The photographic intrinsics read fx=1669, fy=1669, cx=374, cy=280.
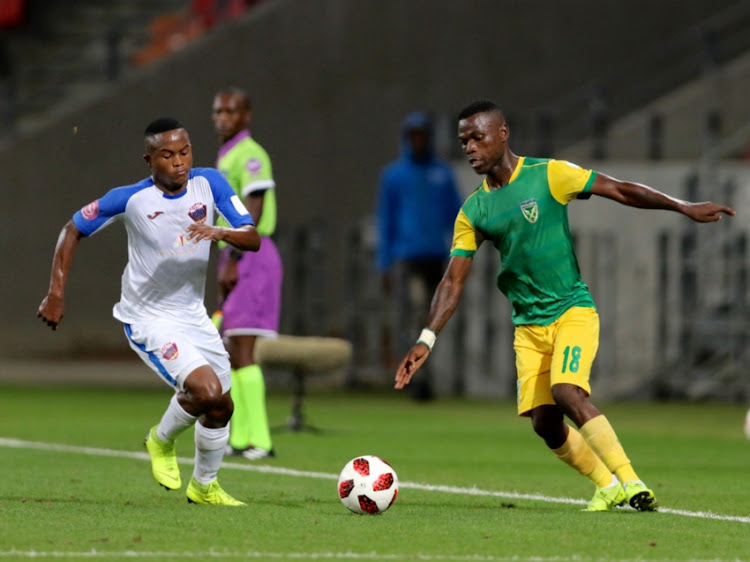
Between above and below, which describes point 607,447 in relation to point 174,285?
below

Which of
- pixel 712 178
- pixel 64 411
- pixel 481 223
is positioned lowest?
pixel 64 411

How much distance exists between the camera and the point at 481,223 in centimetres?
852

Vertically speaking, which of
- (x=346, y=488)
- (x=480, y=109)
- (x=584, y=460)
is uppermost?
(x=480, y=109)

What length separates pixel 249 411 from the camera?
439 inches

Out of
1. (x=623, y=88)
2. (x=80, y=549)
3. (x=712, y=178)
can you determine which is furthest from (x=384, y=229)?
(x=80, y=549)

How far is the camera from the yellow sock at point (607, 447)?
8180 millimetres

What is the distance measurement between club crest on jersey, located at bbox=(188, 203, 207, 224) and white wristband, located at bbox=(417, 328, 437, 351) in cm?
131

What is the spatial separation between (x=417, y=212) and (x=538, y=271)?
9.35 m

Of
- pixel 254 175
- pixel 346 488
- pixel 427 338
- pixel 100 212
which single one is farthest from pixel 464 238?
pixel 254 175

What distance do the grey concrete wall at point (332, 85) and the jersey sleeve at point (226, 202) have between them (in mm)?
14354

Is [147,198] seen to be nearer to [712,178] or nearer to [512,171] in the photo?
[512,171]

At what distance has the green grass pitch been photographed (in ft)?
22.1

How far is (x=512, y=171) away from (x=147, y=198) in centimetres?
186

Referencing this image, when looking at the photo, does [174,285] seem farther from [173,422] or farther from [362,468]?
[362,468]
